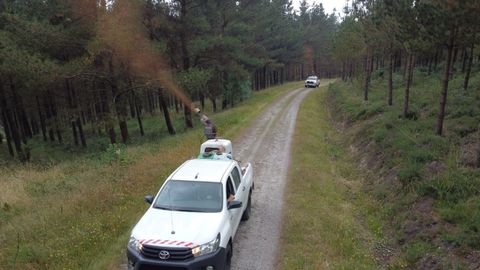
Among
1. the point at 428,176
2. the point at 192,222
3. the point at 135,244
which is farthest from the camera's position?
the point at 428,176

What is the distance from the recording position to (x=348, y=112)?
28.2 metres

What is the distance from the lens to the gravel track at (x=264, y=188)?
9344 millimetres

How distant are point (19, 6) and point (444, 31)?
25341mm

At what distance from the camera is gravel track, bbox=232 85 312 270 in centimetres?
934

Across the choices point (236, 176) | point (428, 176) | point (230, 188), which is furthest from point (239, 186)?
point (428, 176)

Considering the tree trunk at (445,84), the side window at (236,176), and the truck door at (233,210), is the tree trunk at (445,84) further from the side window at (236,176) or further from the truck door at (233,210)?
the truck door at (233,210)

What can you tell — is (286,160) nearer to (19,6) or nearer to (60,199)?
(60,199)

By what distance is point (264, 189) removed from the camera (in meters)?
14.3

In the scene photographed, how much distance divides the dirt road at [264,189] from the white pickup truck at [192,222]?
0.75 metres

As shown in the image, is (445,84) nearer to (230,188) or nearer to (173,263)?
(230,188)

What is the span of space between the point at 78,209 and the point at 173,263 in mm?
5481

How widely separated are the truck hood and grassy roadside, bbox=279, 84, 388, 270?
7.50 ft

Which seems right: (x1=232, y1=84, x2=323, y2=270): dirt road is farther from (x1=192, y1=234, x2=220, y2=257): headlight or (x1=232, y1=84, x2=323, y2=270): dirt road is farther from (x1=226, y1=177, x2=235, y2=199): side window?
(x1=192, y1=234, x2=220, y2=257): headlight

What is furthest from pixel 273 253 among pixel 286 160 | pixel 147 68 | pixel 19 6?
pixel 19 6
